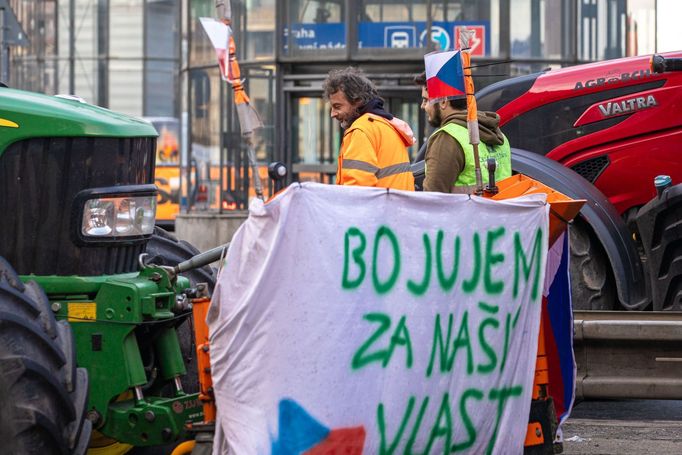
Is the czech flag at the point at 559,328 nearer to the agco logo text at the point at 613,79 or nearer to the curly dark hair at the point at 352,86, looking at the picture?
the curly dark hair at the point at 352,86

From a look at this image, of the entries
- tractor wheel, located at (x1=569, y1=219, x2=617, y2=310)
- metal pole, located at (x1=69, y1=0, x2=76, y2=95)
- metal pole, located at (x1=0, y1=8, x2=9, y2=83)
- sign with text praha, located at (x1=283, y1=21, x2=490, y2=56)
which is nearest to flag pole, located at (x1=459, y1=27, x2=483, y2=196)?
tractor wheel, located at (x1=569, y1=219, x2=617, y2=310)

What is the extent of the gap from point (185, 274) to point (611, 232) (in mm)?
2658

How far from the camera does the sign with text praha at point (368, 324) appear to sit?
15.8 feet

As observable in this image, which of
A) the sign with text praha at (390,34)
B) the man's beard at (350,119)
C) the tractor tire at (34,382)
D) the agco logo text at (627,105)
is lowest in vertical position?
the tractor tire at (34,382)

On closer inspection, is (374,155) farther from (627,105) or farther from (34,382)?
(34,382)

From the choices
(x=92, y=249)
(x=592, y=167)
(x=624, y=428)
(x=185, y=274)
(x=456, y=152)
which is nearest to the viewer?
(x=92, y=249)

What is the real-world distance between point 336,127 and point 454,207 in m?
14.5

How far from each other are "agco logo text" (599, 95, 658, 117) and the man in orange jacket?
1732 mm

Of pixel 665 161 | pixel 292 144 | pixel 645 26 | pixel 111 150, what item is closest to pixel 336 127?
pixel 292 144

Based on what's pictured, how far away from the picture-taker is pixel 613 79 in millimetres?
8406

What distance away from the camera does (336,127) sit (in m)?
19.7

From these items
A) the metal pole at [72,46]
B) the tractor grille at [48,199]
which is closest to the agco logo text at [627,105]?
the tractor grille at [48,199]

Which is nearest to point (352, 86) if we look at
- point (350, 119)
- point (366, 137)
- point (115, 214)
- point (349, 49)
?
point (350, 119)

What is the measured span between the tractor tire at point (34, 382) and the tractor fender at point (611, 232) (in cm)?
388
